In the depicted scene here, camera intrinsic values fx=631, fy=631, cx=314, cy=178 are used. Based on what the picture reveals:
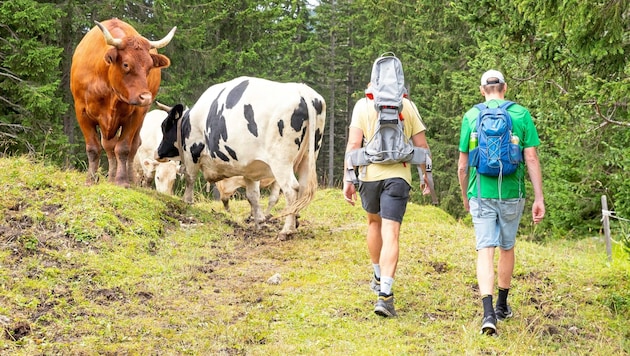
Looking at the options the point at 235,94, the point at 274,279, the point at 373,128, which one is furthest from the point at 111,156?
the point at 373,128

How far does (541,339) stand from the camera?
4.95 meters

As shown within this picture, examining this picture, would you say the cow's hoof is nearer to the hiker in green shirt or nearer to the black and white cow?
the black and white cow

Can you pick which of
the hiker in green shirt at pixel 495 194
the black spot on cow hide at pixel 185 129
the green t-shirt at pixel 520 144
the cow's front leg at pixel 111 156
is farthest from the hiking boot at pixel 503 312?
the black spot on cow hide at pixel 185 129

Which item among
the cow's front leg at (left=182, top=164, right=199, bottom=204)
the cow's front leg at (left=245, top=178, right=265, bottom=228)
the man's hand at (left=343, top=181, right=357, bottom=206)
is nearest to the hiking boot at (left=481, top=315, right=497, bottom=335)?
the man's hand at (left=343, top=181, right=357, bottom=206)

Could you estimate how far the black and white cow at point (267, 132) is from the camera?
8555 millimetres

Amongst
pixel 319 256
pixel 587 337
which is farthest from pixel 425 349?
pixel 319 256

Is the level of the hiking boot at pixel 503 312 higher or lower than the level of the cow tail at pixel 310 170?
lower

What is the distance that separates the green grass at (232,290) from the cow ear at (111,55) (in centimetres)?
159

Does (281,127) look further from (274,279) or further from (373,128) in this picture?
(373,128)

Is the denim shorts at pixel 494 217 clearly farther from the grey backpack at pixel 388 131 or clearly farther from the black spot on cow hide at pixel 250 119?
the black spot on cow hide at pixel 250 119

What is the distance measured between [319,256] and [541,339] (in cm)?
314

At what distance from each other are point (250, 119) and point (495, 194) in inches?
177

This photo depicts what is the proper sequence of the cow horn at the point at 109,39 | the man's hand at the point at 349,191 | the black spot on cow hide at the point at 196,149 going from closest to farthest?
the man's hand at the point at 349,191
the cow horn at the point at 109,39
the black spot on cow hide at the point at 196,149

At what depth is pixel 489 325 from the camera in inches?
189
